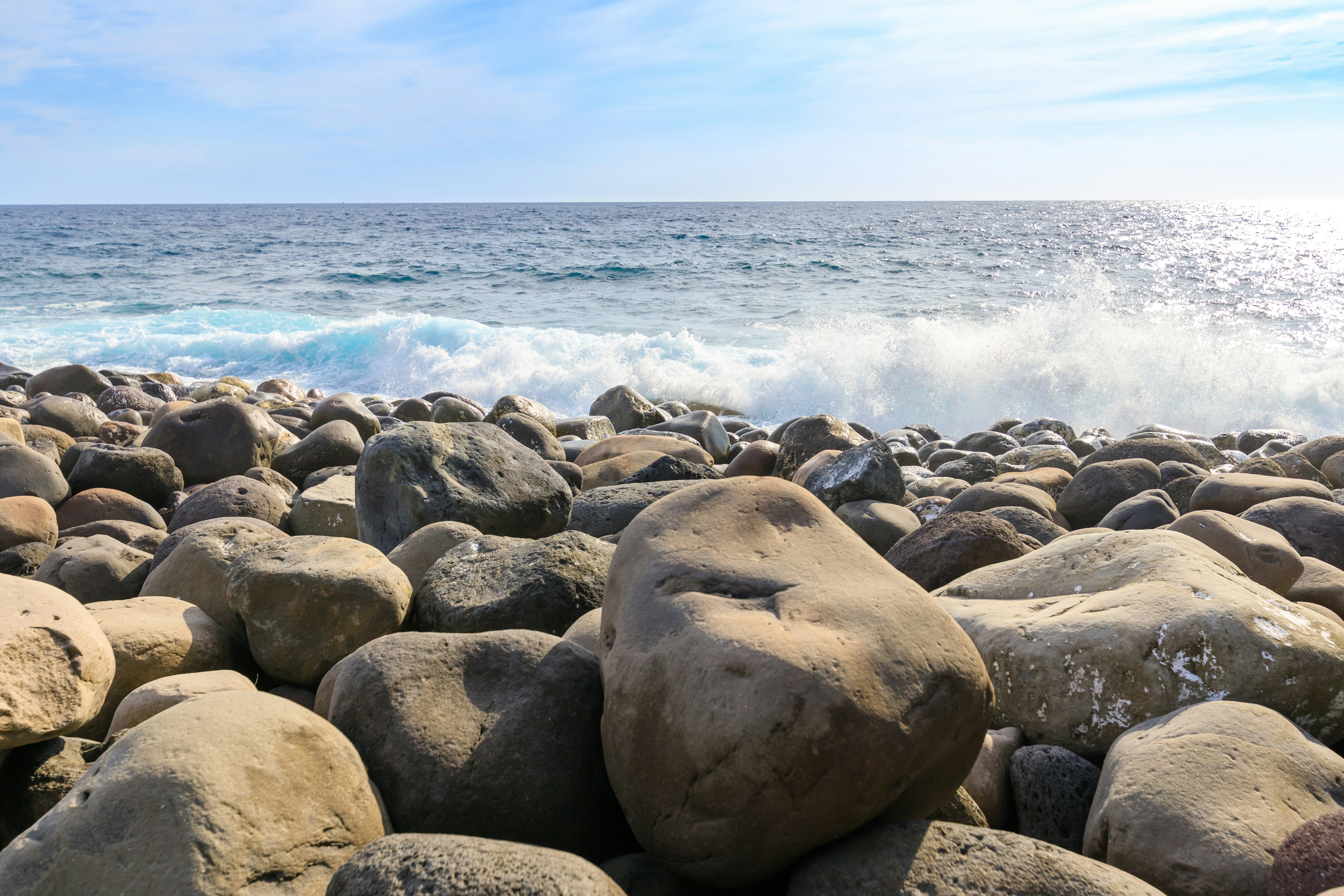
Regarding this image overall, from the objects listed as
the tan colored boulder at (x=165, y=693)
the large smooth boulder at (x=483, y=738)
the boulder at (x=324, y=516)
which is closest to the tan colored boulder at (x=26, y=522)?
the boulder at (x=324, y=516)

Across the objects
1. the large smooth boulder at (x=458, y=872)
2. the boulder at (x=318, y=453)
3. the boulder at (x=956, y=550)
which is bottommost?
the boulder at (x=318, y=453)

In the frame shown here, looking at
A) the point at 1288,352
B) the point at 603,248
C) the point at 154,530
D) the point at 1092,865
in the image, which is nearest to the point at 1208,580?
the point at 1092,865

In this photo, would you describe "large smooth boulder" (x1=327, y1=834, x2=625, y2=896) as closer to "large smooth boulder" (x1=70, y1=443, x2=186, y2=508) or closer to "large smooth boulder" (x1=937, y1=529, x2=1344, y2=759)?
"large smooth boulder" (x1=937, y1=529, x2=1344, y2=759)

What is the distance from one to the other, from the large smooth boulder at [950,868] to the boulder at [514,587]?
1.39 metres

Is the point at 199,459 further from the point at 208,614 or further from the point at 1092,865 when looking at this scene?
the point at 1092,865

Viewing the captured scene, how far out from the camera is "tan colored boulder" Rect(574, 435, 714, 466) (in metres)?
7.11

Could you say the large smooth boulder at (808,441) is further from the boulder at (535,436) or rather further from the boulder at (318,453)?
the boulder at (318,453)

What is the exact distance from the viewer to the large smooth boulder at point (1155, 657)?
8.00 ft

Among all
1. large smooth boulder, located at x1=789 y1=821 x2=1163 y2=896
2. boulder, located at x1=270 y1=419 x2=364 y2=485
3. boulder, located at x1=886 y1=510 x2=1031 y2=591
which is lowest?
boulder, located at x1=270 y1=419 x2=364 y2=485

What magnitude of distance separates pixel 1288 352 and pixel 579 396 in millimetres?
11710

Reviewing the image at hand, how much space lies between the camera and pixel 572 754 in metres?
2.07

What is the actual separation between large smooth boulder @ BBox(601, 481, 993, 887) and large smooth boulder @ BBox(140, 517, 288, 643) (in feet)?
6.36

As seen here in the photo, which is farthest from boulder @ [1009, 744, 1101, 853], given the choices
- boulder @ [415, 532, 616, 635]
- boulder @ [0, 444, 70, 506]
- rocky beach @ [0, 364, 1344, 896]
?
boulder @ [0, 444, 70, 506]

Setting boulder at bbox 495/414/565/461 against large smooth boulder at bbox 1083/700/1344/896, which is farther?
boulder at bbox 495/414/565/461
